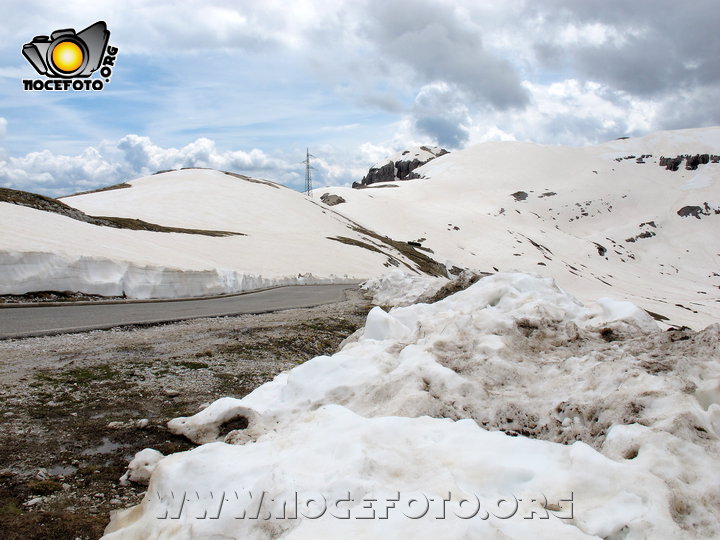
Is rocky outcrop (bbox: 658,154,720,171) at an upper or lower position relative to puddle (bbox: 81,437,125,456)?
upper

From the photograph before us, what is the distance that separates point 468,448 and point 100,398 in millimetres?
6942

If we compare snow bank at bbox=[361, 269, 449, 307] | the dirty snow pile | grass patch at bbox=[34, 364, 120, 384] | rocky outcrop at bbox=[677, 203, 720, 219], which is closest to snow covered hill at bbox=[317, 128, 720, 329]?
rocky outcrop at bbox=[677, 203, 720, 219]

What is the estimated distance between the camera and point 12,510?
5273mm

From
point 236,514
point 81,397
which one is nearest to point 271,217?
point 81,397

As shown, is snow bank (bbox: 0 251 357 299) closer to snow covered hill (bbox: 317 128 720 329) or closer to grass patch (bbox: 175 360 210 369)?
grass patch (bbox: 175 360 210 369)

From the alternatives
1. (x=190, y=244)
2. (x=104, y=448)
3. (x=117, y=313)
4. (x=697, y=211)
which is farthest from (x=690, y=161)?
(x=104, y=448)

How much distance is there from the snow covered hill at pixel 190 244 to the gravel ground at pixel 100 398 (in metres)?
6.52

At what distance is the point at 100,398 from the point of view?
29.6ft

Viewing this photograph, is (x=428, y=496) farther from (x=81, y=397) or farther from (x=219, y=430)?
(x=81, y=397)

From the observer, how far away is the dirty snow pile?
161 inches

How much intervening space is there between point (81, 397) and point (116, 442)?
216 centimetres

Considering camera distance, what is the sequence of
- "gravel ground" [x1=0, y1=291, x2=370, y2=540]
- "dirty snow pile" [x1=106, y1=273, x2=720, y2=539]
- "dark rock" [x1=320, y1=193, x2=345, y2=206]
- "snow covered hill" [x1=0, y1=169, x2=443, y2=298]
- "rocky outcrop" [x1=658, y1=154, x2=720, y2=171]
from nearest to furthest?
"dirty snow pile" [x1=106, y1=273, x2=720, y2=539] < "gravel ground" [x1=0, y1=291, x2=370, y2=540] < "snow covered hill" [x1=0, y1=169, x2=443, y2=298] < "dark rock" [x1=320, y1=193, x2=345, y2=206] < "rocky outcrop" [x1=658, y1=154, x2=720, y2=171]

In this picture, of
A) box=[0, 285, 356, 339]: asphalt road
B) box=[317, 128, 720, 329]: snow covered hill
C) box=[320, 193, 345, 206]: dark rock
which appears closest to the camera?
box=[0, 285, 356, 339]: asphalt road

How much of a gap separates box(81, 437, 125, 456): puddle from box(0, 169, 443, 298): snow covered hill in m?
13.8
